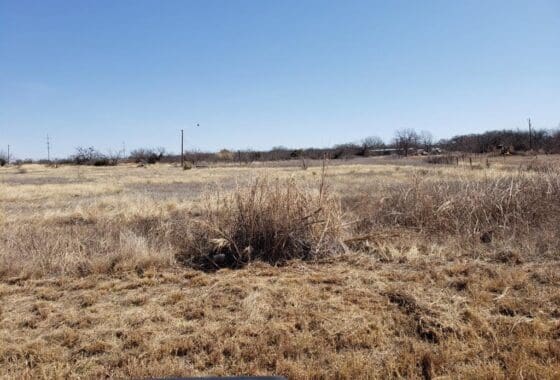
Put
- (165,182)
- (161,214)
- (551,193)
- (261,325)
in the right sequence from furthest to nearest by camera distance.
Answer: (165,182)
(161,214)
(551,193)
(261,325)

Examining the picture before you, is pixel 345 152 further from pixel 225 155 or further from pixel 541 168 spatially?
pixel 541 168

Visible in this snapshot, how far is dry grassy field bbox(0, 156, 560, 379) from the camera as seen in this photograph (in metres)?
3.85

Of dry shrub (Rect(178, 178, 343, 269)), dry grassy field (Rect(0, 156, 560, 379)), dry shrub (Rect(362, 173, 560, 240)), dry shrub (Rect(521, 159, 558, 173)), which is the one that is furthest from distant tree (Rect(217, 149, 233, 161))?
dry shrub (Rect(178, 178, 343, 269))

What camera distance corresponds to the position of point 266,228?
7613 mm

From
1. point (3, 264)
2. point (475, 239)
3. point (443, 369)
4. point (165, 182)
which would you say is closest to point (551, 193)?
point (475, 239)

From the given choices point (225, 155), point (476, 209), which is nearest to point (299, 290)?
point (476, 209)

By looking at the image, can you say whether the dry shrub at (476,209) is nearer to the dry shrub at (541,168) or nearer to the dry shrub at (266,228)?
the dry shrub at (541,168)

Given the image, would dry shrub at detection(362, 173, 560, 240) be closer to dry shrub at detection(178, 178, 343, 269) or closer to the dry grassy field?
the dry grassy field

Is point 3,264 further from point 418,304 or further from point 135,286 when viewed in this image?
point 418,304

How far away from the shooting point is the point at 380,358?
3.88 m

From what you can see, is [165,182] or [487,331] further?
[165,182]

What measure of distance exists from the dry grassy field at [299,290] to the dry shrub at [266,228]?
0.09 ft

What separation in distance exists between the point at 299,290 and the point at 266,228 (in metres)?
2.21

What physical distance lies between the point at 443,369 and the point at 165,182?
88.1 feet
